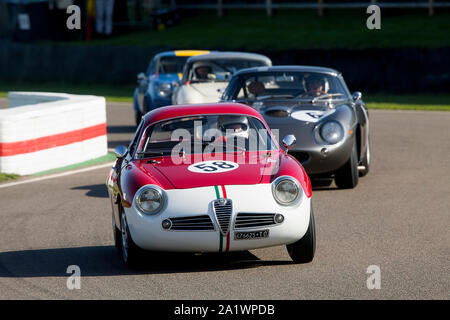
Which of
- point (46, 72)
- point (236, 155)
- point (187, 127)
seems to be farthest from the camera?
point (46, 72)

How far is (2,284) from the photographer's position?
6.84m

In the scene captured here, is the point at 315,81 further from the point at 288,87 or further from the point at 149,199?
the point at 149,199

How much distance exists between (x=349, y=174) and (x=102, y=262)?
14.3ft

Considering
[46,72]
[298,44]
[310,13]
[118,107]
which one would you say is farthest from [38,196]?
[310,13]

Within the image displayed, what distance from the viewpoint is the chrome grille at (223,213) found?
688cm

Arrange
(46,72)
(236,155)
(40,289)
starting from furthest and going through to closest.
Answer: (46,72) → (236,155) → (40,289)

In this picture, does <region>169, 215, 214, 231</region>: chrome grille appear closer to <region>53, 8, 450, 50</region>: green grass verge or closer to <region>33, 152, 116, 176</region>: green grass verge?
<region>33, 152, 116, 176</region>: green grass verge

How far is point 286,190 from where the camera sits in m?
7.11

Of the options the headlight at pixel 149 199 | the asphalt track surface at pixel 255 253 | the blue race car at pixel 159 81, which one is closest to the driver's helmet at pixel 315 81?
the asphalt track surface at pixel 255 253

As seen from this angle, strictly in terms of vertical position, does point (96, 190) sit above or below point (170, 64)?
below

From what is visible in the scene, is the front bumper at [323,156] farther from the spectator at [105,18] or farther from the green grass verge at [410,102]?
the spectator at [105,18]

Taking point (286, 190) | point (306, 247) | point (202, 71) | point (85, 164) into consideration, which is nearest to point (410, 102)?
point (202, 71)

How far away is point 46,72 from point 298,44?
933cm

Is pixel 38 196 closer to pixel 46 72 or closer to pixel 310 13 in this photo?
pixel 46 72
